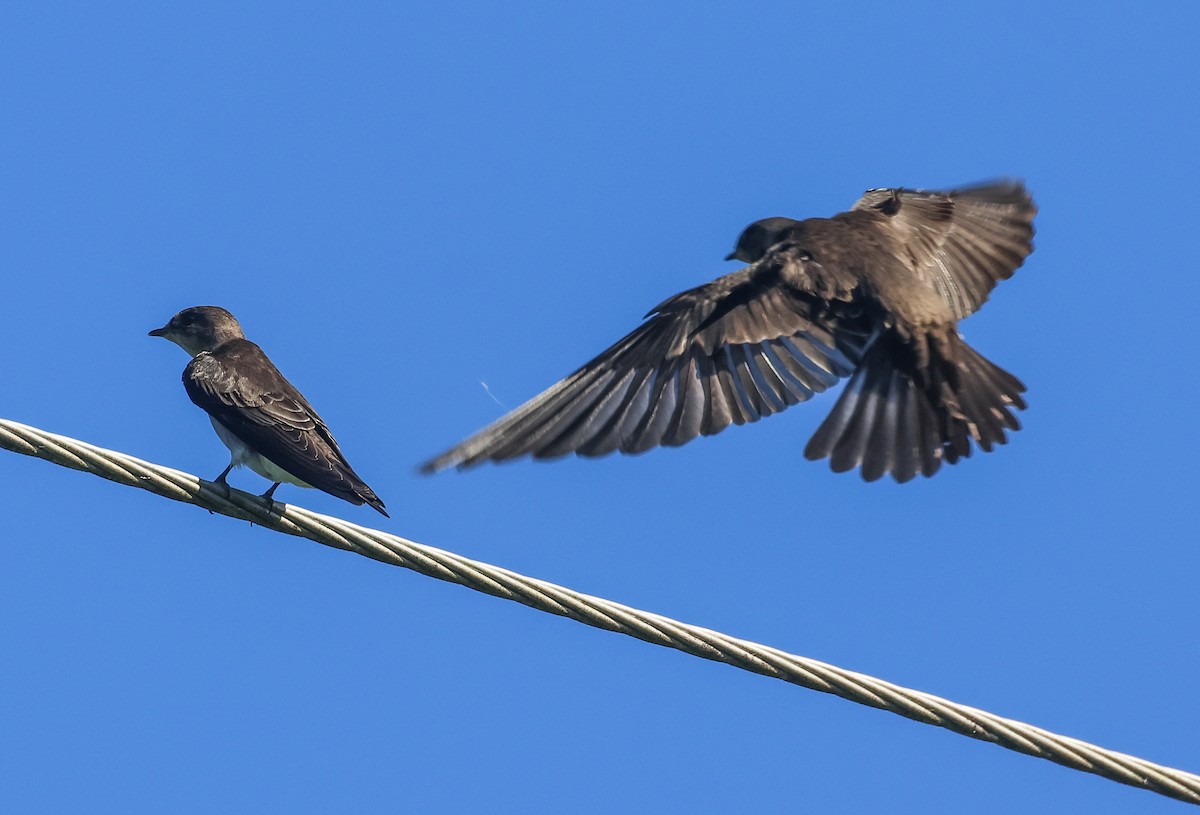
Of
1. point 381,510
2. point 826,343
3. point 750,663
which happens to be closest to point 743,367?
point 826,343

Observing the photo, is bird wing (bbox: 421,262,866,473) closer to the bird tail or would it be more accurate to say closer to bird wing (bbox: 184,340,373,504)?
the bird tail

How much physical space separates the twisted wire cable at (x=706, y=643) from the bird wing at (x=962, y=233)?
335 centimetres

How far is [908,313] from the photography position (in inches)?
285

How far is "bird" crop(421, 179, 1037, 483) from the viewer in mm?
6898

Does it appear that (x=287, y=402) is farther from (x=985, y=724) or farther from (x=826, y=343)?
(x=985, y=724)

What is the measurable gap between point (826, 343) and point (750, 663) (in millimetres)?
2573

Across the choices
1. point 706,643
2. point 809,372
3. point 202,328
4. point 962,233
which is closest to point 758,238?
point 962,233

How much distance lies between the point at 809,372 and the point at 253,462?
9.01 ft

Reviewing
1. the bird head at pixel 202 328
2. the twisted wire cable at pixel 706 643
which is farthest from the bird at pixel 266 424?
the twisted wire cable at pixel 706 643

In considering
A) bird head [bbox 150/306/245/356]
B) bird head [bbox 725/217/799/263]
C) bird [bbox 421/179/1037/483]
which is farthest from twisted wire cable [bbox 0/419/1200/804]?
bird head [bbox 150/306/245/356]

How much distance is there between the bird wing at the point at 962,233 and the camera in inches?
320

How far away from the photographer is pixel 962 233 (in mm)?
8531

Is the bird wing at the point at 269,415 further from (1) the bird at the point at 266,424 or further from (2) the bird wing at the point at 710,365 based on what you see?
(2) the bird wing at the point at 710,365

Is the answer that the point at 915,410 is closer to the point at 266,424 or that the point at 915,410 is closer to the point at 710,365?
the point at 710,365
